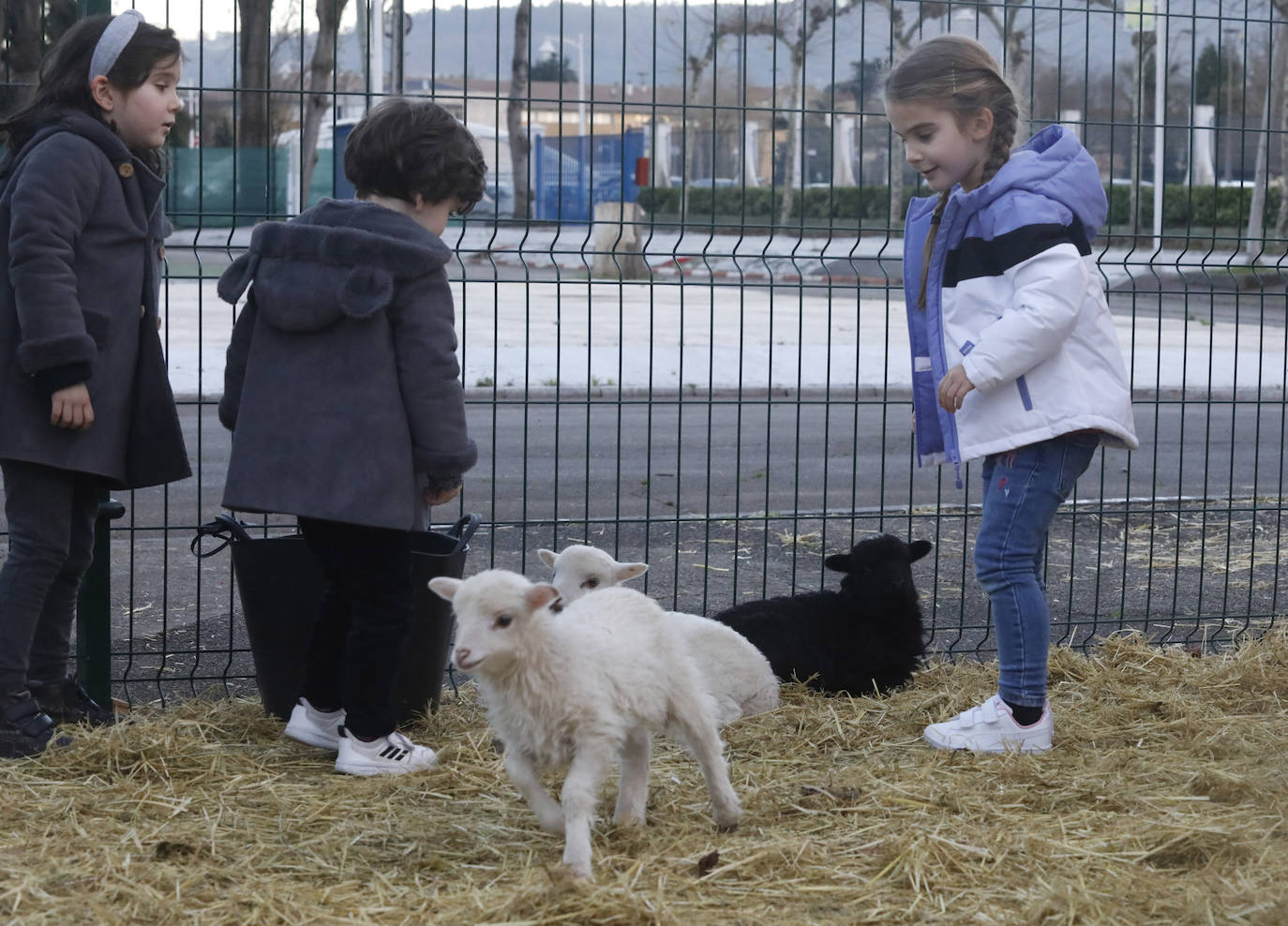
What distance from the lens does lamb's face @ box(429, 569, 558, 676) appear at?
316cm

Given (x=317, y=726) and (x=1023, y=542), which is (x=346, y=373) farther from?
(x=1023, y=542)

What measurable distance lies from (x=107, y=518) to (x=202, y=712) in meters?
0.72

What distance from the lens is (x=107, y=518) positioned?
179 inches

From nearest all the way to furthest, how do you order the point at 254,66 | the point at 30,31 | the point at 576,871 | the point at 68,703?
the point at 576,871 < the point at 68,703 < the point at 30,31 < the point at 254,66

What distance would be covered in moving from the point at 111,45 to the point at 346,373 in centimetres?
118

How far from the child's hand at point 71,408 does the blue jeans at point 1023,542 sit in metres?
2.60

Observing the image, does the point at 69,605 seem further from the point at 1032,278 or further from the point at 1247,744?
the point at 1247,744

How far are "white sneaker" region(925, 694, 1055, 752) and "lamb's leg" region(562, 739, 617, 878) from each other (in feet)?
4.93

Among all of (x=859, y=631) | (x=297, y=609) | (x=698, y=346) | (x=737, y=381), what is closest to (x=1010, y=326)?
(x=859, y=631)

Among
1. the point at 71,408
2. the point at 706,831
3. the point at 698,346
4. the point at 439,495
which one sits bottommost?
the point at 706,831

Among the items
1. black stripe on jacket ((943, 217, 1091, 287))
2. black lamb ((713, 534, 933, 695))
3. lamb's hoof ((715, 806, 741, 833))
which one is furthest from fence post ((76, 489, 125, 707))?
black stripe on jacket ((943, 217, 1091, 287))

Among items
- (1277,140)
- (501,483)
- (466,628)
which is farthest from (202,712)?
(1277,140)

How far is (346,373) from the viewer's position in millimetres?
3920

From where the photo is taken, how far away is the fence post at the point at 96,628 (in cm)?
462
